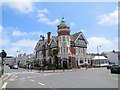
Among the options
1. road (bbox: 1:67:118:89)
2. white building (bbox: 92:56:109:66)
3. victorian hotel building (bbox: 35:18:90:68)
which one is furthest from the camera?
white building (bbox: 92:56:109:66)

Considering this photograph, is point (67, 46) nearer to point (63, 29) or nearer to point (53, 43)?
point (63, 29)

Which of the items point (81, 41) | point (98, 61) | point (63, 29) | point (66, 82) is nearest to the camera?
point (66, 82)

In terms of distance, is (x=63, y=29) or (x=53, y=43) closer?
(x=63, y=29)

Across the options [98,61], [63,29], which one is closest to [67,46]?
[63,29]

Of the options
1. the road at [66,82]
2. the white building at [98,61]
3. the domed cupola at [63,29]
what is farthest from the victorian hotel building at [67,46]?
the road at [66,82]

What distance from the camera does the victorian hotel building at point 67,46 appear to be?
73875mm

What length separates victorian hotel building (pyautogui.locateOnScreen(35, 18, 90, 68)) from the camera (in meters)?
73.9

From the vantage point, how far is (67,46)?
2943 inches

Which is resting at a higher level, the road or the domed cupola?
the domed cupola

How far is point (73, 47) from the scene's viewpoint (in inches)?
3031

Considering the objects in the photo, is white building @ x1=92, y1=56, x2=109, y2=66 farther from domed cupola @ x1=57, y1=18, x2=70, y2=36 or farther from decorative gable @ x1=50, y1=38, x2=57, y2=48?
domed cupola @ x1=57, y1=18, x2=70, y2=36

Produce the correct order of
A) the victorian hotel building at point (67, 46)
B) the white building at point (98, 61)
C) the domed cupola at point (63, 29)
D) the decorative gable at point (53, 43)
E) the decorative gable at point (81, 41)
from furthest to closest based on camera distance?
the white building at point (98, 61) < the decorative gable at point (53, 43) < the decorative gable at point (81, 41) < the victorian hotel building at point (67, 46) < the domed cupola at point (63, 29)

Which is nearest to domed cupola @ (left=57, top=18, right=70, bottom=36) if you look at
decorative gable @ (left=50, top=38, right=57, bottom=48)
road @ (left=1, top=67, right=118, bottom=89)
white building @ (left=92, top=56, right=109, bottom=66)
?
decorative gable @ (left=50, top=38, right=57, bottom=48)

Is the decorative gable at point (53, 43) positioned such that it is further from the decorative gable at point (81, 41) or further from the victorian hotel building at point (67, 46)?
the decorative gable at point (81, 41)
